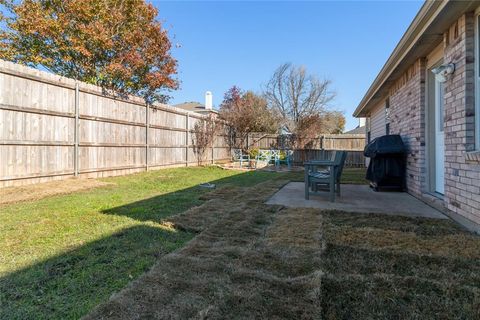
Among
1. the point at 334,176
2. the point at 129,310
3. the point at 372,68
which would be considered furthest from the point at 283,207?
the point at 372,68

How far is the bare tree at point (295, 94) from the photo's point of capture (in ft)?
71.2

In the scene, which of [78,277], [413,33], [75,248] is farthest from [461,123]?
[75,248]

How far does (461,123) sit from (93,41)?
37.5 ft

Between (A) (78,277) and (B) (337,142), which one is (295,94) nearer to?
(B) (337,142)

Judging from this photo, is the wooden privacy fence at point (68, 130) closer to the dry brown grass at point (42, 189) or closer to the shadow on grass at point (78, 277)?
the dry brown grass at point (42, 189)

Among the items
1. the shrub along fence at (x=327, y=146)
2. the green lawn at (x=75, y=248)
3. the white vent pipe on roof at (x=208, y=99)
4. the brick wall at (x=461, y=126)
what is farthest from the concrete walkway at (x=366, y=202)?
the white vent pipe on roof at (x=208, y=99)

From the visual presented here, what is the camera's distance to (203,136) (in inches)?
492

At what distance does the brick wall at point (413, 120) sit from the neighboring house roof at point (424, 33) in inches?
10.5

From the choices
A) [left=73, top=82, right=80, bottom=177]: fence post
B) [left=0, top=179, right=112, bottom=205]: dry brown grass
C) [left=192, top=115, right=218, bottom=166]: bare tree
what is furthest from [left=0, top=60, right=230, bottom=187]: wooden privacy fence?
[left=192, top=115, right=218, bottom=166]: bare tree

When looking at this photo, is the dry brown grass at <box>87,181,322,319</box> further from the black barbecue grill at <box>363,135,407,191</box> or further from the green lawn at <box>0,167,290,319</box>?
the black barbecue grill at <box>363,135,407,191</box>

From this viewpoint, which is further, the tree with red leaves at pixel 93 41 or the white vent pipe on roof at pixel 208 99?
the white vent pipe on roof at pixel 208 99

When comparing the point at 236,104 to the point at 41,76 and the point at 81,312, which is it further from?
the point at 81,312

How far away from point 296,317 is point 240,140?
1488cm

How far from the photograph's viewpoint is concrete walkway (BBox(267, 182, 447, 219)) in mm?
4129
